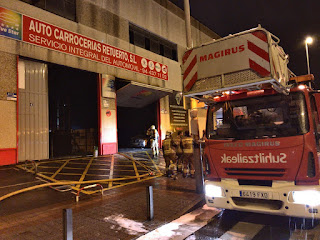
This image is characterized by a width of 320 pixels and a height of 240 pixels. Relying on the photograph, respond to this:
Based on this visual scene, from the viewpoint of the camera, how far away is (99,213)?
4742mm

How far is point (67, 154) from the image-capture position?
13.5 meters

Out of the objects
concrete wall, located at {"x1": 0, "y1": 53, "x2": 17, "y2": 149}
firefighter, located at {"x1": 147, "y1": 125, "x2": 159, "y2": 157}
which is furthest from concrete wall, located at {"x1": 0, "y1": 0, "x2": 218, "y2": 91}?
firefighter, located at {"x1": 147, "y1": 125, "x2": 159, "y2": 157}

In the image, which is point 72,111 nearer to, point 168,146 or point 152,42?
point 152,42

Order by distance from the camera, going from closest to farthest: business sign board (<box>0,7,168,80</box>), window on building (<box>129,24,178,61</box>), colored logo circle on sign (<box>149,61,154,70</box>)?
business sign board (<box>0,7,168,80</box>) < window on building (<box>129,24,178,61</box>) < colored logo circle on sign (<box>149,61,154,70</box>)

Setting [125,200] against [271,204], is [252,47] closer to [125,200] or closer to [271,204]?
[271,204]

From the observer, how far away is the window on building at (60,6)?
11297mm

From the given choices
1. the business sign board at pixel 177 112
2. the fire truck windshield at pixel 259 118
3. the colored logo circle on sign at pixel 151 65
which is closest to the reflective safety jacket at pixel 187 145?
the fire truck windshield at pixel 259 118

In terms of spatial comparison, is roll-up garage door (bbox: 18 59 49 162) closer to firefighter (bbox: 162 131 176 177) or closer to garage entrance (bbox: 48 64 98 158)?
garage entrance (bbox: 48 64 98 158)

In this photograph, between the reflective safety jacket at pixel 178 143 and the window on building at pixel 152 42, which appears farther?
the window on building at pixel 152 42

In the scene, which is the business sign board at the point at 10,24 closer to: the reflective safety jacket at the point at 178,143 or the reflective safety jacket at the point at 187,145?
the reflective safety jacket at the point at 178,143

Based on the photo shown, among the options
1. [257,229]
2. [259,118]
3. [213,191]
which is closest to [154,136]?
[213,191]

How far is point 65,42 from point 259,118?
10.9 m

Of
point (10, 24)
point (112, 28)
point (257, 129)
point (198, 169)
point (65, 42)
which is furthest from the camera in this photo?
point (112, 28)

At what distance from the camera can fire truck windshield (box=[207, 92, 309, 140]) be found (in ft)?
12.2
